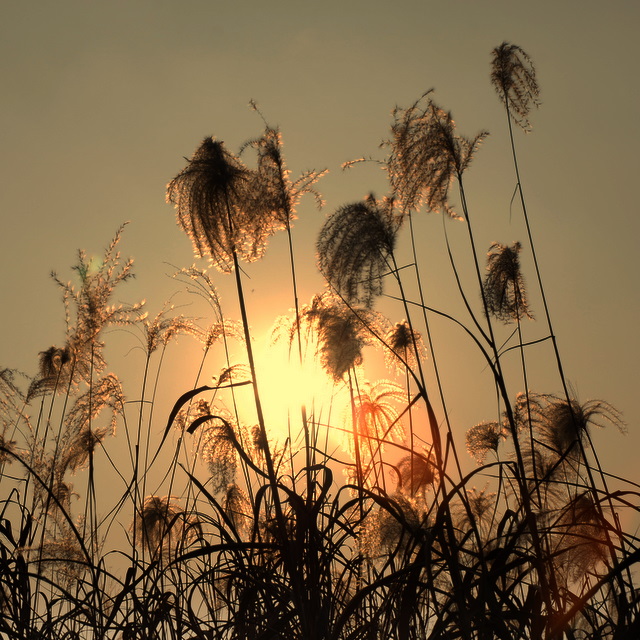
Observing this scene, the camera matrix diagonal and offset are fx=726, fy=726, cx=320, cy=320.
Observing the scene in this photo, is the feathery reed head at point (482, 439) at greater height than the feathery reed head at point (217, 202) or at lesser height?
greater

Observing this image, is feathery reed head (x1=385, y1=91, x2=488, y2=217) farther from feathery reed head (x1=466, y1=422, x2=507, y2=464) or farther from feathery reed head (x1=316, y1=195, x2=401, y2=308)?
feathery reed head (x1=466, y1=422, x2=507, y2=464)

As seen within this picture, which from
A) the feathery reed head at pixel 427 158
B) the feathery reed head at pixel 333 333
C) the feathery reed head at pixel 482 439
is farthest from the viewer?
the feathery reed head at pixel 482 439

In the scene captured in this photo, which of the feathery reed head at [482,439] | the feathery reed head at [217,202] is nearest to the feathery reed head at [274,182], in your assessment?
the feathery reed head at [217,202]

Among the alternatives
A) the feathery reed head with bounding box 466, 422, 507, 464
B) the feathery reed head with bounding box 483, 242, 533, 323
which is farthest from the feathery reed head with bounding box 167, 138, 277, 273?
the feathery reed head with bounding box 466, 422, 507, 464

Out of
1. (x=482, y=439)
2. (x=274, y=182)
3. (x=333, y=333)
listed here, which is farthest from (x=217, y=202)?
(x=482, y=439)

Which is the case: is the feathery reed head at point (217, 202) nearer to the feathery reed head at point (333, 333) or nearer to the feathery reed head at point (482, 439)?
the feathery reed head at point (333, 333)

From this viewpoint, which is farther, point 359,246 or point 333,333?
point 333,333

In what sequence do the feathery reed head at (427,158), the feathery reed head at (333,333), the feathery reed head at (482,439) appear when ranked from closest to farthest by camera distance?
the feathery reed head at (427,158) < the feathery reed head at (333,333) < the feathery reed head at (482,439)

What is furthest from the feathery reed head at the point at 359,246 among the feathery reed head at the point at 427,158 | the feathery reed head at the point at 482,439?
the feathery reed head at the point at 482,439

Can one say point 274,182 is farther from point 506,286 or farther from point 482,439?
point 482,439

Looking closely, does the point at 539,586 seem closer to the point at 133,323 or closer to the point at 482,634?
the point at 482,634

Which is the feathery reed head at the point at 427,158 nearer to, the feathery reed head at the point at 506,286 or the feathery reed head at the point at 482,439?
the feathery reed head at the point at 506,286

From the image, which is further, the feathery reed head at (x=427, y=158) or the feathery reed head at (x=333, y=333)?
the feathery reed head at (x=333, y=333)

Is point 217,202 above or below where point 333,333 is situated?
below
